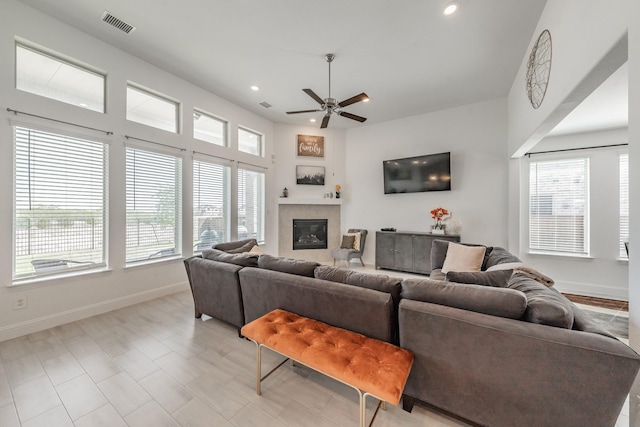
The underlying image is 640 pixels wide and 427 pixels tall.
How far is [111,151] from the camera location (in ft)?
10.3

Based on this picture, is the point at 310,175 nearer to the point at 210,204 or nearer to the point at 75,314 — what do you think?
the point at 210,204

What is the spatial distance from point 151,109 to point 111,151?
3.13 ft

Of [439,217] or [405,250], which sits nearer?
[439,217]

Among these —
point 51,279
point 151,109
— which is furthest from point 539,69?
point 51,279

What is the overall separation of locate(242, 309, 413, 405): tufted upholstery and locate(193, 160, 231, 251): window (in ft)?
9.93

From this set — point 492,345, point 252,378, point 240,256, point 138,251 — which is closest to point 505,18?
point 492,345

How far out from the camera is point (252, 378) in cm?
186

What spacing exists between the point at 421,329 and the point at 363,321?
0.39 m

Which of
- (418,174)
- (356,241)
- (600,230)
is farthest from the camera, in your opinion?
(356,241)

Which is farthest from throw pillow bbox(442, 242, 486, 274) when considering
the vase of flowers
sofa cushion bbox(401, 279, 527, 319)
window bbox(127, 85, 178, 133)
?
window bbox(127, 85, 178, 133)

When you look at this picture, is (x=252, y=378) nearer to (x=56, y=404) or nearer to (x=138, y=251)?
(x=56, y=404)

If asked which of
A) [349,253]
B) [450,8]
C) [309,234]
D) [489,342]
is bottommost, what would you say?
[349,253]

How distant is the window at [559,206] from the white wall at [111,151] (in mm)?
6021

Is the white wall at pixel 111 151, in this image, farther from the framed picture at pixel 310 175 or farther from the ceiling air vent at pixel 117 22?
the framed picture at pixel 310 175
